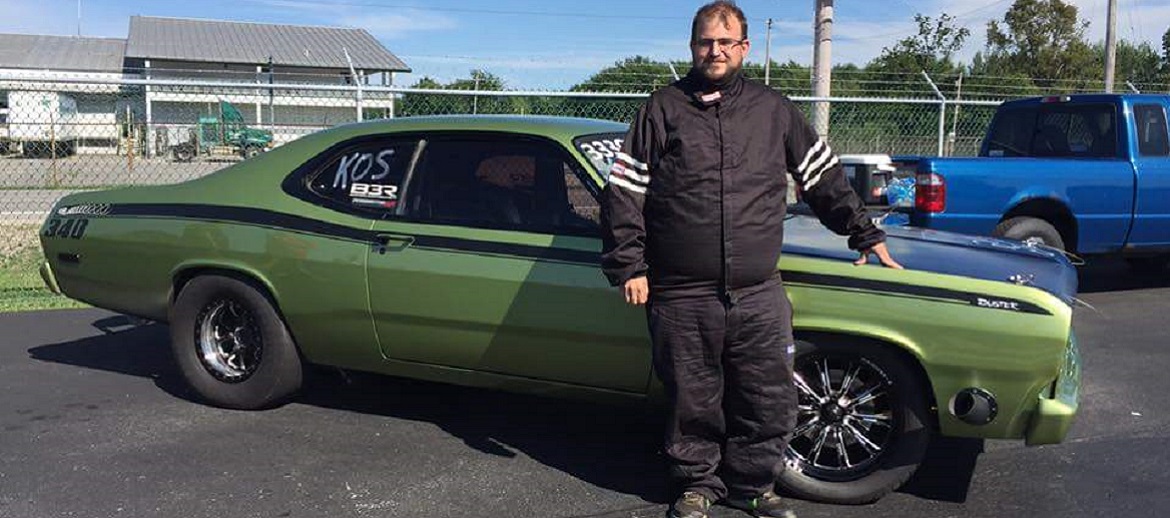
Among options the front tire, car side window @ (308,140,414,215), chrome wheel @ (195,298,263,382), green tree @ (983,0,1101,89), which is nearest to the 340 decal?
the front tire

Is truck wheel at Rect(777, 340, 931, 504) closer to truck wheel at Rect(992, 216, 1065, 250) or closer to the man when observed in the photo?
the man

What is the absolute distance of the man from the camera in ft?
11.1

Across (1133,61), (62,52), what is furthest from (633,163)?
(62,52)

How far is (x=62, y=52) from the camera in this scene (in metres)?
53.3

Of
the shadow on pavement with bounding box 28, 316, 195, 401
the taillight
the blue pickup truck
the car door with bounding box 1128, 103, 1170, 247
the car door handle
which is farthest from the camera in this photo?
the car door with bounding box 1128, 103, 1170, 247

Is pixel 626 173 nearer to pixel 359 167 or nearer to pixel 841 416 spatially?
pixel 841 416

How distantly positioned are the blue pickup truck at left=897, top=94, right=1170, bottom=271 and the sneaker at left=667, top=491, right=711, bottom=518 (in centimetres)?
460

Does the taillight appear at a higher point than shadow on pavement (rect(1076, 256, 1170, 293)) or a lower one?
higher

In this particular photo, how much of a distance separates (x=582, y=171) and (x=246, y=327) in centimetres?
192

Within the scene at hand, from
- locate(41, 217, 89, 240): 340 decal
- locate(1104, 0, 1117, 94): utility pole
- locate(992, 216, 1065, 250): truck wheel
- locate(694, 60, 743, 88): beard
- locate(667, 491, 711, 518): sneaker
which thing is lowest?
locate(667, 491, 711, 518): sneaker

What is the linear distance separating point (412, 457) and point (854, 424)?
1858mm

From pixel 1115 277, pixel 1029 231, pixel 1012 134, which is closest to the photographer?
pixel 1029 231

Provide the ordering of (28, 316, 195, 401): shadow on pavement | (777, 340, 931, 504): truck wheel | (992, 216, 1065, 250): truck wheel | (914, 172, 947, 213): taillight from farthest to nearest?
(992, 216, 1065, 250): truck wheel, (914, 172, 947, 213): taillight, (28, 316, 195, 401): shadow on pavement, (777, 340, 931, 504): truck wheel

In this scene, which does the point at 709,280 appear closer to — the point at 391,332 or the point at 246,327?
the point at 391,332
